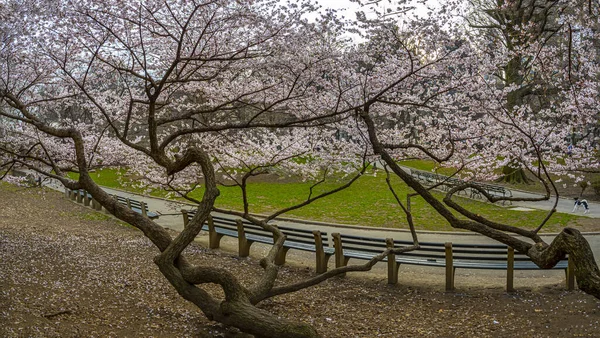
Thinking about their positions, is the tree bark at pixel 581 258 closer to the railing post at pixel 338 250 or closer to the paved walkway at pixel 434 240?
the paved walkway at pixel 434 240

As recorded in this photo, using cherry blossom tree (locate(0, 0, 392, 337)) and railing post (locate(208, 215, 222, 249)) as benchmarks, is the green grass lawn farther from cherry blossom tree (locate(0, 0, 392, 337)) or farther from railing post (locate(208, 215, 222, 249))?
cherry blossom tree (locate(0, 0, 392, 337))

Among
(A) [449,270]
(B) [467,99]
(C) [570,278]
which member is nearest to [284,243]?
(A) [449,270]

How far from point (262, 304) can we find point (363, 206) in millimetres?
12943

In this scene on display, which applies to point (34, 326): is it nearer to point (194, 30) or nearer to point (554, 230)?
point (194, 30)

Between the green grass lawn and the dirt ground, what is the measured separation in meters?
6.79

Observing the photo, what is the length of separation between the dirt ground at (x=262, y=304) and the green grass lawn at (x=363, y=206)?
6.79 m

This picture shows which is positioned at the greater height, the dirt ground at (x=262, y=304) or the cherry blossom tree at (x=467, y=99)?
the cherry blossom tree at (x=467, y=99)

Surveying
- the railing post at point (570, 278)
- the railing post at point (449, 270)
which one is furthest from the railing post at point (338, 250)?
the railing post at point (570, 278)

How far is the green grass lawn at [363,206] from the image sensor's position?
16516 millimetres

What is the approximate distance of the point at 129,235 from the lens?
13.2 m

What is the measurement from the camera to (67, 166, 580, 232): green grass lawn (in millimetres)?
16516

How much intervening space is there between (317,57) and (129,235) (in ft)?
26.6

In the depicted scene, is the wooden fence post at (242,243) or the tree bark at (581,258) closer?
the tree bark at (581,258)

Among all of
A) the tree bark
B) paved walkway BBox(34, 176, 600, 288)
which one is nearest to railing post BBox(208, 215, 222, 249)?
paved walkway BBox(34, 176, 600, 288)
